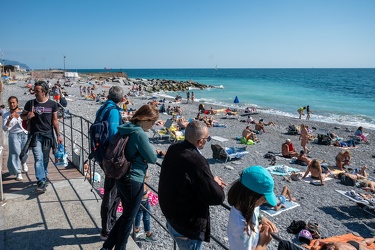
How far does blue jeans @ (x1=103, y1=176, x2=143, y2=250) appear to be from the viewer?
2635 mm

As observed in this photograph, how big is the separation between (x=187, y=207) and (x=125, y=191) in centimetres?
81

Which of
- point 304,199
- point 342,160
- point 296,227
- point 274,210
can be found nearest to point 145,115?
point 296,227

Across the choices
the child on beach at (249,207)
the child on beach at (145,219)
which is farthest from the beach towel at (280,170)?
the child on beach at (249,207)

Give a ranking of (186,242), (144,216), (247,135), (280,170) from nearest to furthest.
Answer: (186,242), (144,216), (280,170), (247,135)

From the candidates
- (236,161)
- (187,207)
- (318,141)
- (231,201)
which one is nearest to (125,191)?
(187,207)

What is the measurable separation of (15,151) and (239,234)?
14.0 ft

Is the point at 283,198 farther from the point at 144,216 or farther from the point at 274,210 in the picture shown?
the point at 144,216

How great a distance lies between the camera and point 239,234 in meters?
1.78

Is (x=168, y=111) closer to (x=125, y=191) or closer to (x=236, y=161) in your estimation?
(x=236, y=161)

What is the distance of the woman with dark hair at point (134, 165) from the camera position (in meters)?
2.54

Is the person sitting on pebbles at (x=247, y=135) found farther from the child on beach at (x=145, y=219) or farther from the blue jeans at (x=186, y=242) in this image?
the blue jeans at (x=186, y=242)

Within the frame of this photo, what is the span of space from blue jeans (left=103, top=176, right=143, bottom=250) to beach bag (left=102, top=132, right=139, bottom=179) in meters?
0.10

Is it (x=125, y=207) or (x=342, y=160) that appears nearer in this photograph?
(x=125, y=207)

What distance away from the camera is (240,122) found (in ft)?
70.7
